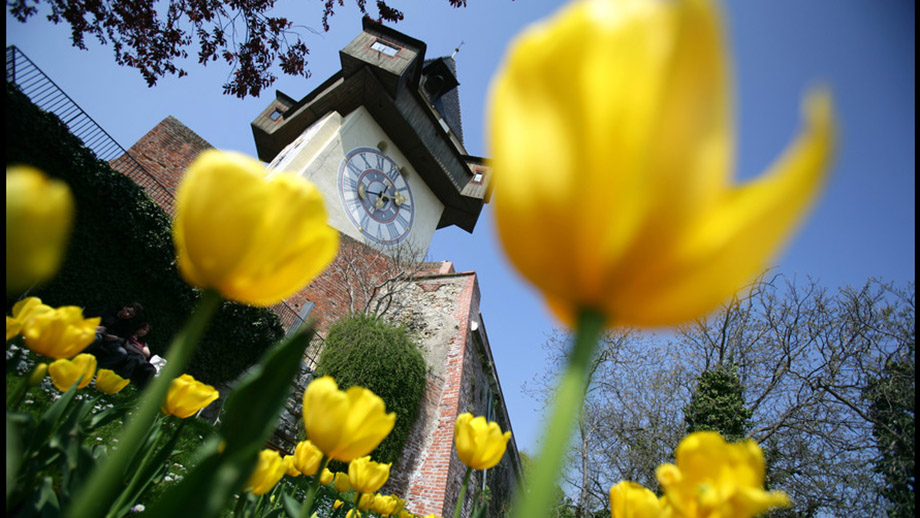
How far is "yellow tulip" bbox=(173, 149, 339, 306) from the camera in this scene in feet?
1.19

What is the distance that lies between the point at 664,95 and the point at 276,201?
0.31 meters

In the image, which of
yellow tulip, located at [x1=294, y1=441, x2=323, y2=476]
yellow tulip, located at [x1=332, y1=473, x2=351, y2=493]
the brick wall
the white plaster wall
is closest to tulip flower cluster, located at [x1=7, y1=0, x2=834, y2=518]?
yellow tulip, located at [x1=294, y1=441, x2=323, y2=476]

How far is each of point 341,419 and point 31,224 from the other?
18.2 inches

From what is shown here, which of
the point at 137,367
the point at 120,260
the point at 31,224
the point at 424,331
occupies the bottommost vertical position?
the point at 31,224

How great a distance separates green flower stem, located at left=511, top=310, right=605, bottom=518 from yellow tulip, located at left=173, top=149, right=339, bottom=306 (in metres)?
0.23

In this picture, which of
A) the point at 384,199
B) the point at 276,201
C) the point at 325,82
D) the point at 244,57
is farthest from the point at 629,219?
the point at 325,82

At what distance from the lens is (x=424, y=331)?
9.59 meters

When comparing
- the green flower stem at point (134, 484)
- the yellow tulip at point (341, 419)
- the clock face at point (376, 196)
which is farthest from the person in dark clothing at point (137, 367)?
the clock face at point (376, 196)

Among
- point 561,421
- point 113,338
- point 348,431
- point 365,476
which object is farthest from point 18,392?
point 113,338

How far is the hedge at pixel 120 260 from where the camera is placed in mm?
4523

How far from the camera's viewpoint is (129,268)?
536 cm

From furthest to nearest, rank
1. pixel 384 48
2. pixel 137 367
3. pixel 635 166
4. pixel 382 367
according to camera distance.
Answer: pixel 384 48, pixel 382 367, pixel 137 367, pixel 635 166

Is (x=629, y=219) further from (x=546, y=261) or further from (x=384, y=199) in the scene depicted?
(x=384, y=199)

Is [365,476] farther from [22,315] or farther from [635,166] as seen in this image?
[635,166]
